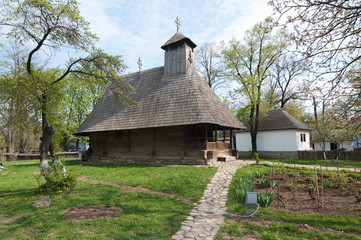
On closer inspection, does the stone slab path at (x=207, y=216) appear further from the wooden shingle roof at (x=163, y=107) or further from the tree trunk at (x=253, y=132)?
the tree trunk at (x=253, y=132)

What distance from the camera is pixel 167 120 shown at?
13.8 metres

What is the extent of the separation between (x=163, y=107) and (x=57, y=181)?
8770 millimetres

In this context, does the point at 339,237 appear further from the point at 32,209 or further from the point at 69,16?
the point at 69,16

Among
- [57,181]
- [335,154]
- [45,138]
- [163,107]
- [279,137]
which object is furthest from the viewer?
[279,137]

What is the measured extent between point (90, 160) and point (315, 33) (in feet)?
58.4

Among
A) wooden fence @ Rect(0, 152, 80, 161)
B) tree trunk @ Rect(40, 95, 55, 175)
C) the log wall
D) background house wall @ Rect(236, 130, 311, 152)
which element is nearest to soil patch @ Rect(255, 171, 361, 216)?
the log wall

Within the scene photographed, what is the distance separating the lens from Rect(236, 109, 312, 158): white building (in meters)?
21.3

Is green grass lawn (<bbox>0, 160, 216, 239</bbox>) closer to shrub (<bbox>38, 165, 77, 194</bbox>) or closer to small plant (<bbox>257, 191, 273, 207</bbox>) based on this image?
shrub (<bbox>38, 165, 77, 194</bbox>)

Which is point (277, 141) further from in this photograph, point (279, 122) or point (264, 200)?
point (264, 200)

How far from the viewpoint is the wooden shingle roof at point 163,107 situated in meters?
13.5

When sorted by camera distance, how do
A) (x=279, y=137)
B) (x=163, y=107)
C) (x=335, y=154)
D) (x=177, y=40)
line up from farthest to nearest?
(x=279, y=137)
(x=335, y=154)
(x=177, y=40)
(x=163, y=107)

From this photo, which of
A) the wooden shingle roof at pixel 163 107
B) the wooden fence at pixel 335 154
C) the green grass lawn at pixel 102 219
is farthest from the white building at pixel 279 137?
the green grass lawn at pixel 102 219

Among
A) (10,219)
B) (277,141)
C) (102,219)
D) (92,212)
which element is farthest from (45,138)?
(277,141)

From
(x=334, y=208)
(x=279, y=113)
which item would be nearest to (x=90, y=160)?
(x=334, y=208)
